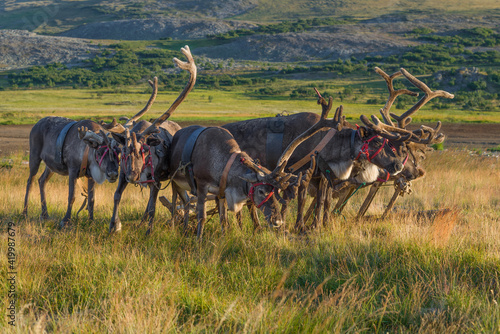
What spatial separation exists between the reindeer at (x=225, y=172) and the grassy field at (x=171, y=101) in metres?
34.0

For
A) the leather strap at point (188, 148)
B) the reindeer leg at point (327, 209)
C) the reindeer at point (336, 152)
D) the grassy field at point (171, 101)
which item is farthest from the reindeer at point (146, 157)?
the grassy field at point (171, 101)

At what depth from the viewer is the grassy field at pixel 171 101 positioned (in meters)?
47.1

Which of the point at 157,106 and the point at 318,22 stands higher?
the point at 318,22

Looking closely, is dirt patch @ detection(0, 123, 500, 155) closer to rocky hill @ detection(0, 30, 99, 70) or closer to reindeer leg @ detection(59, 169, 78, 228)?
reindeer leg @ detection(59, 169, 78, 228)

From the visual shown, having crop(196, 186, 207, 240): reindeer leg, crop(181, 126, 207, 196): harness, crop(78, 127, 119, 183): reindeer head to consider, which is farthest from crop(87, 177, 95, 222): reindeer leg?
crop(196, 186, 207, 240): reindeer leg

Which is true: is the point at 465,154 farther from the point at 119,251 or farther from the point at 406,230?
the point at 119,251

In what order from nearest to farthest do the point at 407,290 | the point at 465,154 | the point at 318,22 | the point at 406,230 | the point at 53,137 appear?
the point at 407,290
the point at 406,230
the point at 53,137
the point at 465,154
the point at 318,22

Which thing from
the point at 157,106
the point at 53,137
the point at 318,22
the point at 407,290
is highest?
the point at 318,22

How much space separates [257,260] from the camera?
6.90m

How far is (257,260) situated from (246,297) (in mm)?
1056

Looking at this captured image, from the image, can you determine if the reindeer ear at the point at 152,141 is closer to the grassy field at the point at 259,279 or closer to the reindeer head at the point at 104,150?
the reindeer head at the point at 104,150

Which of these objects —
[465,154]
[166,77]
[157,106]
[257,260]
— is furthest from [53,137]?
[166,77]

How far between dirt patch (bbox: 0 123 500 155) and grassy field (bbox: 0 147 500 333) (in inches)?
718

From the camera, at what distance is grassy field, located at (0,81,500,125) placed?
4706 centimetres
